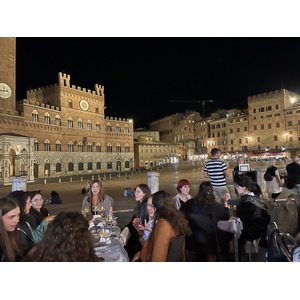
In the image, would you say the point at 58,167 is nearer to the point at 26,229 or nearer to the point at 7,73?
the point at 7,73

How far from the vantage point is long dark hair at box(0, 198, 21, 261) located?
2.61m

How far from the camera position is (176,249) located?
2832 mm

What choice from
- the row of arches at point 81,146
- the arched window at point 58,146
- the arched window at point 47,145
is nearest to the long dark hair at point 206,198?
the row of arches at point 81,146

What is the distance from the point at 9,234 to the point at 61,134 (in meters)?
30.7

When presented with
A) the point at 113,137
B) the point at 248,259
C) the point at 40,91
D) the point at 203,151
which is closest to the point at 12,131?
the point at 40,91

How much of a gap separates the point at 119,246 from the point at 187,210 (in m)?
1.27

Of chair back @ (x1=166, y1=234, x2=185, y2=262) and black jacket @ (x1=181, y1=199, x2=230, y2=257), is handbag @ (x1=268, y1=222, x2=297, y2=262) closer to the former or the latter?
black jacket @ (x1=181, y1=199, x2=230, y2=257)

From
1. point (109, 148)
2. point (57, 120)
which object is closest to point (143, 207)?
point (57, 120)

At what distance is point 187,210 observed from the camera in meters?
3.71

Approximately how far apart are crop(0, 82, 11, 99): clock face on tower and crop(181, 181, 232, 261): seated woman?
26.3 meters

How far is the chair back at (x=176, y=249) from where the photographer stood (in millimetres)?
2766

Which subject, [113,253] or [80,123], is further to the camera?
[80,123]

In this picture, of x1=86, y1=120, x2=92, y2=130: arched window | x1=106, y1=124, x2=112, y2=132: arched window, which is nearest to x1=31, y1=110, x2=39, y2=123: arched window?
x1=86, y1=120, x2=92, y2=130: arched window
